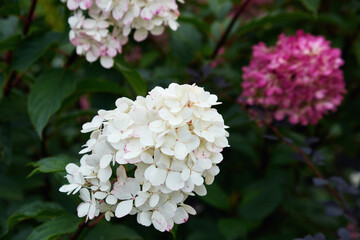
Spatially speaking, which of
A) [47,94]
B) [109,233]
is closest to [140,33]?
[47,94]

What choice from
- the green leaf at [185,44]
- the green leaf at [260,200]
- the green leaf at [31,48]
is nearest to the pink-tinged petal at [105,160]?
the green leaf at [31,48]

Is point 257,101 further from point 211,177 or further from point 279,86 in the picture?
point 211,177

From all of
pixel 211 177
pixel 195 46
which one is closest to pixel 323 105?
pixel 195 46

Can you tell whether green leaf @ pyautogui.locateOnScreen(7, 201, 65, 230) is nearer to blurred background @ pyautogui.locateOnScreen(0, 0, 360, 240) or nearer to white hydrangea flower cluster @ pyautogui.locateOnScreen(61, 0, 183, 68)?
blurred background @ pyautogui.locateOnScreen(0, 0, 360, 240)

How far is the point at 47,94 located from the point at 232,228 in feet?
2.35

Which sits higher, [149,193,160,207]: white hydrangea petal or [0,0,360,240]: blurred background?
[149,193,160,207]: white hydrangea petal

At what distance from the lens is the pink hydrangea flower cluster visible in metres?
1.29

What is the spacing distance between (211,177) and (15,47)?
78 centimetres

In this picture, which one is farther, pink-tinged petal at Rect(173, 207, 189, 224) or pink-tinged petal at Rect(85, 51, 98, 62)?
pink-tinged petal at Rect(85, 51, 98, 62)

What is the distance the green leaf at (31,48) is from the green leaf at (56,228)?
1.65ft

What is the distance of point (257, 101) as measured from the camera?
1371 millimetres

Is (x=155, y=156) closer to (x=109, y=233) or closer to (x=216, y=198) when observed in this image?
(x=109, y=233)

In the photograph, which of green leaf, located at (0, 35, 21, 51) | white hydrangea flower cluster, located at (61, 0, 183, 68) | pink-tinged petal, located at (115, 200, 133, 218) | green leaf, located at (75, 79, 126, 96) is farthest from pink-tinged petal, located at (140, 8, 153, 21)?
pink-tinged petal, located at (115, 200, 133, 218)

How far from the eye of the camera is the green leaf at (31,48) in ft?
3.87
